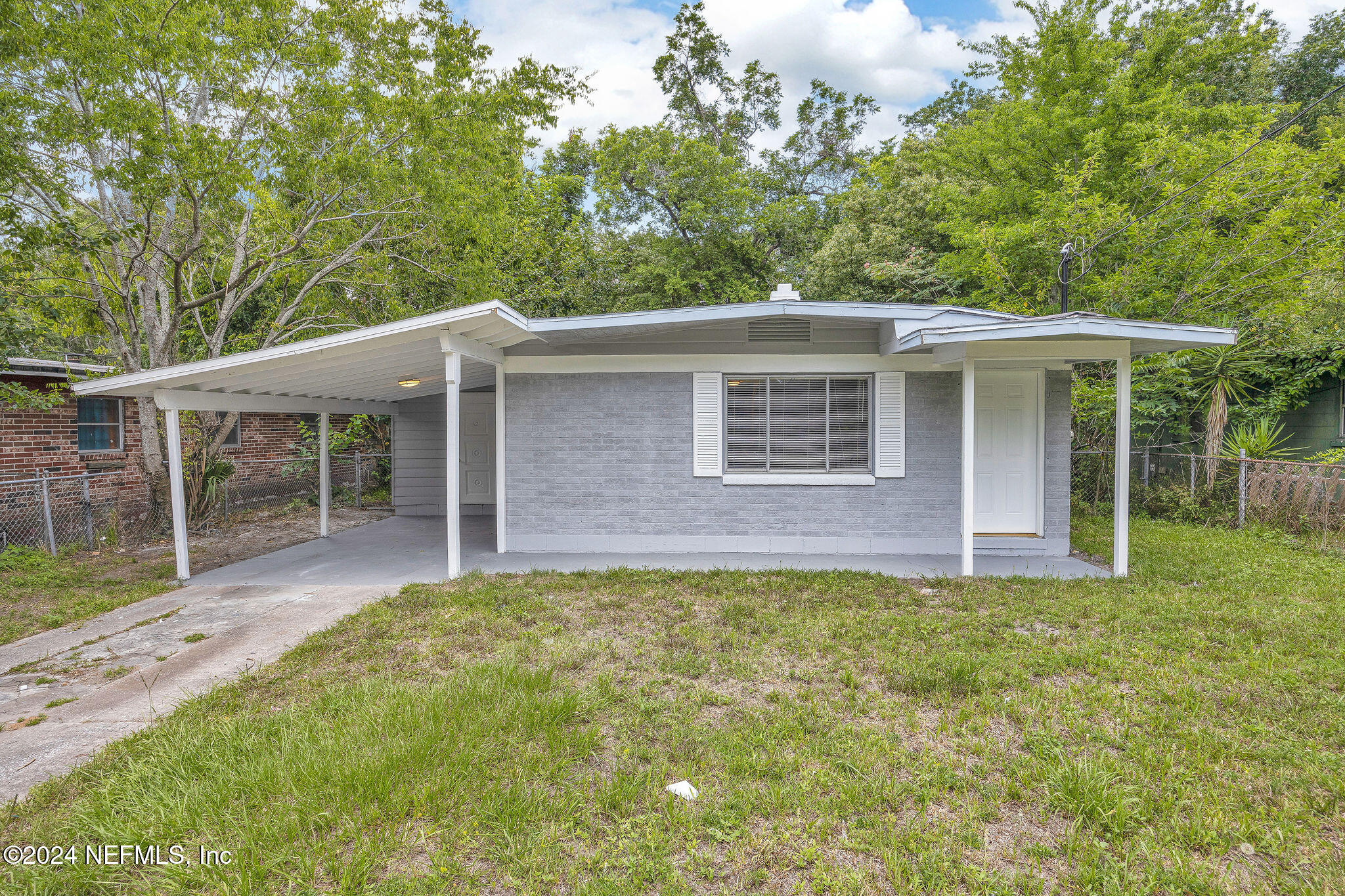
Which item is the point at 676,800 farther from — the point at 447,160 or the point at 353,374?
the point at 447,160

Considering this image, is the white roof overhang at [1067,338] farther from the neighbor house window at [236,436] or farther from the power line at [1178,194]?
the neighbor house window at [236,436]

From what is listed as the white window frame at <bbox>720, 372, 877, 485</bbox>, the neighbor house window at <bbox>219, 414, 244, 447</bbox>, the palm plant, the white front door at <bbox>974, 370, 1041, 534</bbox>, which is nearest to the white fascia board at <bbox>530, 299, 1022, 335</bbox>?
the white window frame at <bbox>720, 372, 877, 485</bbox>

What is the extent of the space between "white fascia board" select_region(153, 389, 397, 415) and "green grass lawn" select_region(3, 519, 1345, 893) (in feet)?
11.8

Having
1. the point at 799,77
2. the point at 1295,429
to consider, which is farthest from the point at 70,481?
the point at 799,77

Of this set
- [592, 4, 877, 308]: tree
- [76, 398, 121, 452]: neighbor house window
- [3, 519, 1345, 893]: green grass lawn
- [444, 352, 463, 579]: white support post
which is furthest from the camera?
[592, 4, 877, 308]: tree

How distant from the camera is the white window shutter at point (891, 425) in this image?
7684 millimetres

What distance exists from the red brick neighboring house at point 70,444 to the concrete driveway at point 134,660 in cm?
387

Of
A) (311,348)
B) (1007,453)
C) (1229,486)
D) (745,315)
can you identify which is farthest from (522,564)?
(1229,486)

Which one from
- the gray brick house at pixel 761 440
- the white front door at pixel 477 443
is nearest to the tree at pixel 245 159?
the white front door at pixel 477 443

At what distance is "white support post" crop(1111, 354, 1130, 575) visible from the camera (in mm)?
6590

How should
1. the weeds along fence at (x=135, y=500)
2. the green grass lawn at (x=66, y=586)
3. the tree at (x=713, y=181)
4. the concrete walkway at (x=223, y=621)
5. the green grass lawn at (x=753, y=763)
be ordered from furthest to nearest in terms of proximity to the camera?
the tree at (x=713, y=181) → the weeds along fence at (x=135, y=500) → the green grass lawn at (x=66, y=586) → the concrete walkway at (x=223, y=621) → the green grass lawn at (x=753, y=763)

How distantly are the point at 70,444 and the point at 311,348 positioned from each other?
745 cm

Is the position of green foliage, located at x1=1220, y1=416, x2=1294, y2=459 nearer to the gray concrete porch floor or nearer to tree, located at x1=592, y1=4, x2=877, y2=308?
the gray concrete porch floor

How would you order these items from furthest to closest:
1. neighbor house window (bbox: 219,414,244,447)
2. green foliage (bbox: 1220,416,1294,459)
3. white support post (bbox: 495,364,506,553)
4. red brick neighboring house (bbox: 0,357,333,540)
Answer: neighbor house window (bbox: 219,414,244,447) < green foliage (bbox: 1220,416,1294,459) < red brick neighboring house (bbox: 0,357,333,540) < white support post (bbox: 495,364,506,553)
